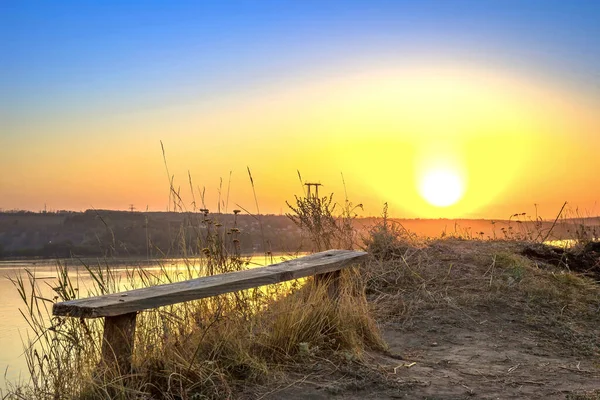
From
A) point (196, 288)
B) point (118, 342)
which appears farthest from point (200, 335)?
point (118, 342)

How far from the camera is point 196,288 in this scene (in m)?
3.66

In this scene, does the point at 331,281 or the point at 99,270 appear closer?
the point at 99,270

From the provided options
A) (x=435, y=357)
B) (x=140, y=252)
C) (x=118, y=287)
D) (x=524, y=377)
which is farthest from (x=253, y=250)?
(x=524, y=377)

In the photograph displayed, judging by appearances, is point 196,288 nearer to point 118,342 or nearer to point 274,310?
point 118,342

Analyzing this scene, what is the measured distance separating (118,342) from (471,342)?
11.8 ft

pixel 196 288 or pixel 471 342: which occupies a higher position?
pixel 196 288

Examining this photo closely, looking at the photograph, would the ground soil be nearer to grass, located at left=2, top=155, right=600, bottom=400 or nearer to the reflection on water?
grass, located at left=2, top=155, right=600, bottom=400

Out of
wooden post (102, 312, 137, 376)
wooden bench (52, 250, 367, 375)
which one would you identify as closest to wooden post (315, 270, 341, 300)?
wooden bench (52, 250, 367, 375)

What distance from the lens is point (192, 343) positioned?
3904mm

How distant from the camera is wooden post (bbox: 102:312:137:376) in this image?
3.31 m

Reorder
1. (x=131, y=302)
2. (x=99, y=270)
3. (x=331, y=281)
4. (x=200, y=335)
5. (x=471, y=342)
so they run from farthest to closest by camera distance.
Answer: (x=471, y=342) → (x=331, y=281) → (x=99, y=270) → (x=200, y=335) → (x=131, y=302)

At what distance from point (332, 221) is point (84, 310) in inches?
181

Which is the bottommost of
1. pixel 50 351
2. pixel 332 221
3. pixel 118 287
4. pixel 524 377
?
pixel 524 377

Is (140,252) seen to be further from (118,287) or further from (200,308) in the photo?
(200,308)
